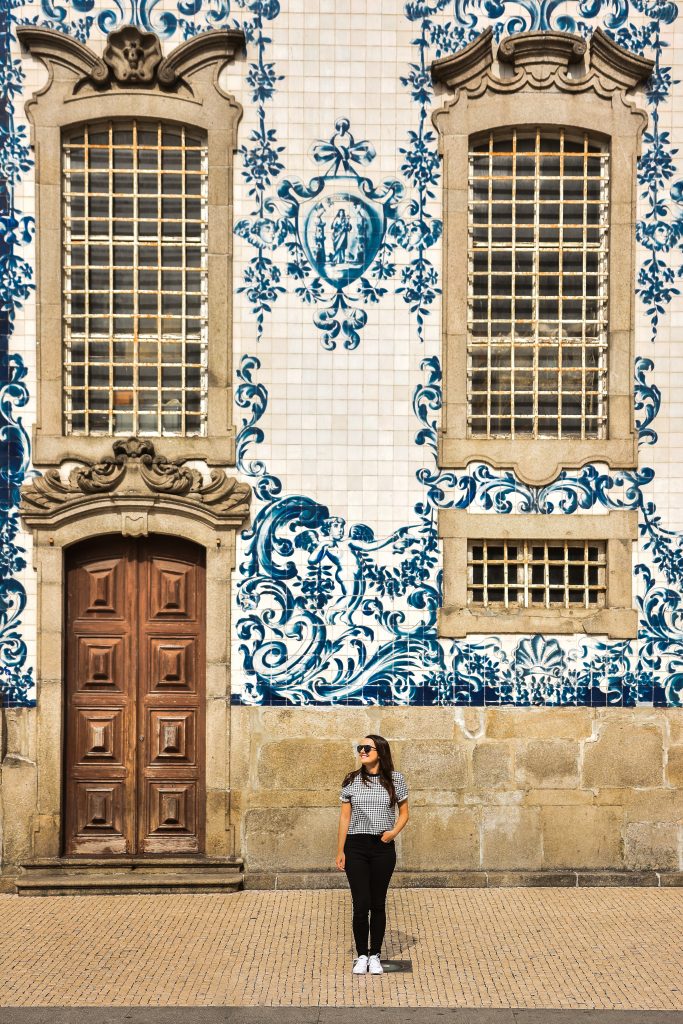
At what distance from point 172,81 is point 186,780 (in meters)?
5.83

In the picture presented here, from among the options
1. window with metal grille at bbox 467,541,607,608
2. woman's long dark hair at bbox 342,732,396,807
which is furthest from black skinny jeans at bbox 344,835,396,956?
window with metal grille at bbox 467,541,607,608

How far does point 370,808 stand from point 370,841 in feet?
0.67

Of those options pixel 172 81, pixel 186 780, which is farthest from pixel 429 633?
pixel 172 81

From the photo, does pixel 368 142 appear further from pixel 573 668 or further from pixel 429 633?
pixel 573 668

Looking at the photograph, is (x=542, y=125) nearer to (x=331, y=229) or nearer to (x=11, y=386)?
(x=331, y=229)

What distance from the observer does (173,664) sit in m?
9.56

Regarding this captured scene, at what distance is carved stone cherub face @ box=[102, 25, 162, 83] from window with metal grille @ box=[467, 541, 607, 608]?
15.7 ft

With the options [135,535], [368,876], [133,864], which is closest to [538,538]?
[135,535]

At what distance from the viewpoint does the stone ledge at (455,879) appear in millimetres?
9352

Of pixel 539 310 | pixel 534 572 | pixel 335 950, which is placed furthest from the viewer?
pixel 539 310

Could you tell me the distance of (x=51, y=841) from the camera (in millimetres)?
9406

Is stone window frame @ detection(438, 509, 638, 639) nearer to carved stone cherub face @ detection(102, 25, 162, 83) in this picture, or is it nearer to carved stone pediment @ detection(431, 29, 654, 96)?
carved stone pediment @ detection(431, 29, 654, 96)

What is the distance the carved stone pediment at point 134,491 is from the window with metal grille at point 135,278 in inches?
17.0

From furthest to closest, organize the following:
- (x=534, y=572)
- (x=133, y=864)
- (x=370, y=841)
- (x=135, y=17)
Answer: (x=534, y=572) < (x=135, y=17) < (x=133, y=864) < (x=370, y=841)
